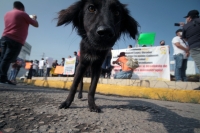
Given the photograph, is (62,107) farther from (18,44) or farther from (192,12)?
(192,12)

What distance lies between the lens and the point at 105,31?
5.42 feet

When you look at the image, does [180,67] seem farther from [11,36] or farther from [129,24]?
[11,36]

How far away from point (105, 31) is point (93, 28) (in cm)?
30

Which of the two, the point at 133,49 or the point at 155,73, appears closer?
the point at 155,73

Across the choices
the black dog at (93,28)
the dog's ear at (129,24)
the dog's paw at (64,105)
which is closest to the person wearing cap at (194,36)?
the dog's ear at (129,24)

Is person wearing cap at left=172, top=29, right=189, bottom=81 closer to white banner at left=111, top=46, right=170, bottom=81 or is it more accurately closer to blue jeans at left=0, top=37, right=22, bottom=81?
white banner at left=111, top=46, right=170, bottom=81

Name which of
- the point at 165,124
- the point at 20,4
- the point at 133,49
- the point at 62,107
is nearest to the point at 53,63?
the point at 133,49

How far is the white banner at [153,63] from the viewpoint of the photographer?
280 inches

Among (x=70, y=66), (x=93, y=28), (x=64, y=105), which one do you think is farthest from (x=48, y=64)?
(x=93, y=28)

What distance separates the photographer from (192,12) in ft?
12.6

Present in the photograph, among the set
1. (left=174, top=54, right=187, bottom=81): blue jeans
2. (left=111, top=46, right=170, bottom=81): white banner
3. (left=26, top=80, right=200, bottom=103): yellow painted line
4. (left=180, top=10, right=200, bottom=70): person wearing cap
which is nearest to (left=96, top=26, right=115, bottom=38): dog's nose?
(left=180, top=10, right=200, bottom=70): person wearing cap

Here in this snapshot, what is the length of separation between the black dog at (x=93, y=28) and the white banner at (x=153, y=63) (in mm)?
4948

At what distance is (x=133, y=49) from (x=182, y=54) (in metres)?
3.34

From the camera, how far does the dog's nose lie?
5.38 feet
